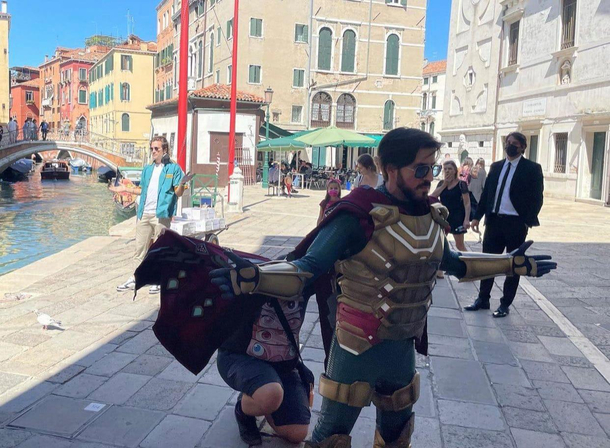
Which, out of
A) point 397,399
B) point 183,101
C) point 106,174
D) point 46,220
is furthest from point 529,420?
point 106,174

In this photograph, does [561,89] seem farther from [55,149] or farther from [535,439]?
[55,149]

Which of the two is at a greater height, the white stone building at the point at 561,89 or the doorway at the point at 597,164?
the white stone building at the point at 561,89

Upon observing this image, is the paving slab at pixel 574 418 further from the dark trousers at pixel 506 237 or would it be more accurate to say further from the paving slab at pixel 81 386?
the paving slab at pixel 81 386

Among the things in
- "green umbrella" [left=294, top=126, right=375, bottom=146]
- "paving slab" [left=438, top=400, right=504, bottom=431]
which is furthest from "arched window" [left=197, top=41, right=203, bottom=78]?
"paving slab" [left=438, top=400, right=504, bottom=431]

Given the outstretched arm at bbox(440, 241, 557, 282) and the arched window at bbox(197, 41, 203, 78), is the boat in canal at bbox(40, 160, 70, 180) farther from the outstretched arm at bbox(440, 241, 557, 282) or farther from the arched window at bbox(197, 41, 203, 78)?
the outstretched arm at bbox(440, 241, 557, 282)

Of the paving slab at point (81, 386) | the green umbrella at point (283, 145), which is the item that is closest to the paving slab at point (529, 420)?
the paving slab at point (81, 386)

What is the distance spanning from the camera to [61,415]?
3613 mm

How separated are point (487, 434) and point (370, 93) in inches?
1486

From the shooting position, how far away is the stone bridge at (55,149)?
3556cm

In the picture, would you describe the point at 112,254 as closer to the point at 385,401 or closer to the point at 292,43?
the point at 385,401

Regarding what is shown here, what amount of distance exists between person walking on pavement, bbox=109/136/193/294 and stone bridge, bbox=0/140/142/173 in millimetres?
32160

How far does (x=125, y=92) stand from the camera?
54.8 meters

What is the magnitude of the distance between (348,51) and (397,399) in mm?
38803

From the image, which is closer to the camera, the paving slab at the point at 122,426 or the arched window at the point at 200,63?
the paving slab at the point at 122,426
